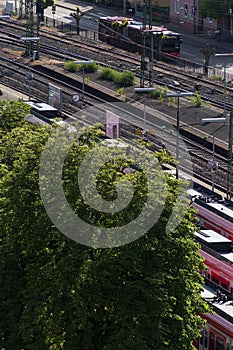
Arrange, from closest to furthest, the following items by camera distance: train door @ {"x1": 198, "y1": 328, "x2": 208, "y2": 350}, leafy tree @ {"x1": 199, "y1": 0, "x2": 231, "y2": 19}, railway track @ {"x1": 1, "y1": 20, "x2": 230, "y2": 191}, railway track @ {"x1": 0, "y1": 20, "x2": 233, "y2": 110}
Result: train door @ {"x1": 198, "y1": 328, "x2": 208, "y2": 350}
railway track @ {"x1": 1, "y1": 20, "x2": 230, "y2": 191}
railway track @ {"x1": 0, "y1": 20, "x2": 233, "y2": 110}
leafy tree @ {"x1": 199, "y1": 0, "x2": 231, "y2": 19}

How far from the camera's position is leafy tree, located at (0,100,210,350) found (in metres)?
32.8

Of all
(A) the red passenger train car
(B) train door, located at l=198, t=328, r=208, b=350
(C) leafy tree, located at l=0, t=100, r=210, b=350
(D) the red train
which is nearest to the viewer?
(C) leafy tree, located at l=0, t=100, r=210, b=350

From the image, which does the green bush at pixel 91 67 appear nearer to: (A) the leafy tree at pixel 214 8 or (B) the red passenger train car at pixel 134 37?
(B) the red passenger train car at pixel 134 37

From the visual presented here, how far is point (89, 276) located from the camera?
33.2 metres

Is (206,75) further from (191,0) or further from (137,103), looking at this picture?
(191,0)

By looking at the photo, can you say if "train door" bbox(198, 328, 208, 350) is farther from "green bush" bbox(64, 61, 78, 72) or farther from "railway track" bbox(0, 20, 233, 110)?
"green bush" bbox(64, 61, 78, 72)

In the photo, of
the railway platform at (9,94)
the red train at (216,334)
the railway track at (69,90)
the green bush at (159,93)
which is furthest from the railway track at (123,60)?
the red train at (216,334)

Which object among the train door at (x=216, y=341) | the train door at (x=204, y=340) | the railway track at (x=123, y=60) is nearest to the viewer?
the train door at (x=216, y=341)

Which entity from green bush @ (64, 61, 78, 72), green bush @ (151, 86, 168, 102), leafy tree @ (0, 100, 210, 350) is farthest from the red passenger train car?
leafy tree @ (0, 100, 210, 350)

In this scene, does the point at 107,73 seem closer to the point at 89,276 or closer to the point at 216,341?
the point at 216,341

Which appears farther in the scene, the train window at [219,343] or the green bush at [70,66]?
the green bush at [70,66]

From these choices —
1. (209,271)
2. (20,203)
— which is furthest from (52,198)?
(209,271)

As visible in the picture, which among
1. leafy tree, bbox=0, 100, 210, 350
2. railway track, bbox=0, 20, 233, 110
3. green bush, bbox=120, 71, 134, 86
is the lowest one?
railway track, bbox=0, 20, 233, 110

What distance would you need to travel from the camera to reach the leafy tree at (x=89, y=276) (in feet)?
108
